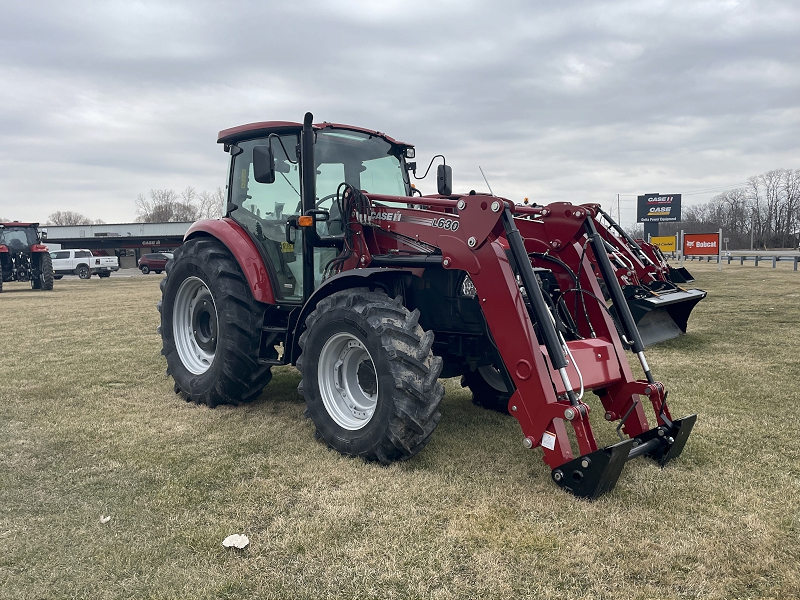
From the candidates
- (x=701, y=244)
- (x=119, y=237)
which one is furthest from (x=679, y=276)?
(x=119, y=237)

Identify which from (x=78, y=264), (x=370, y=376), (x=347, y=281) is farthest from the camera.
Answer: (x=78, y=264)

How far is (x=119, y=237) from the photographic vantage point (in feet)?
171

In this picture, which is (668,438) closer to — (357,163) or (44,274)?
(357,163)

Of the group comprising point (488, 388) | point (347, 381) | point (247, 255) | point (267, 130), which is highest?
point (267, 130)

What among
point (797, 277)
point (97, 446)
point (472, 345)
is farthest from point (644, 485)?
point (797, 277)

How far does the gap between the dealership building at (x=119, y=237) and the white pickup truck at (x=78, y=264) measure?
627 inches

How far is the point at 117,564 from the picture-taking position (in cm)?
288

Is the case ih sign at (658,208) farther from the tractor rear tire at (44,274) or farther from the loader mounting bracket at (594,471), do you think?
the loader mounting bracket at (594,471)

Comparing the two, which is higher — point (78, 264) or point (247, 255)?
point (247, 255)

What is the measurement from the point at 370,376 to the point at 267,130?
2599 mm

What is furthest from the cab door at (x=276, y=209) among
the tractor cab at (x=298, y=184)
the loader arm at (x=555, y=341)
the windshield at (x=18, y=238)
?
the windshield at (x=18, y=238)

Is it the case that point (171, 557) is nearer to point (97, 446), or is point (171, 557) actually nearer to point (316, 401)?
point (316, 401)

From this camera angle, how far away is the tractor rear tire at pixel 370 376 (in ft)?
12.7

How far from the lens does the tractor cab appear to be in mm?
5156
